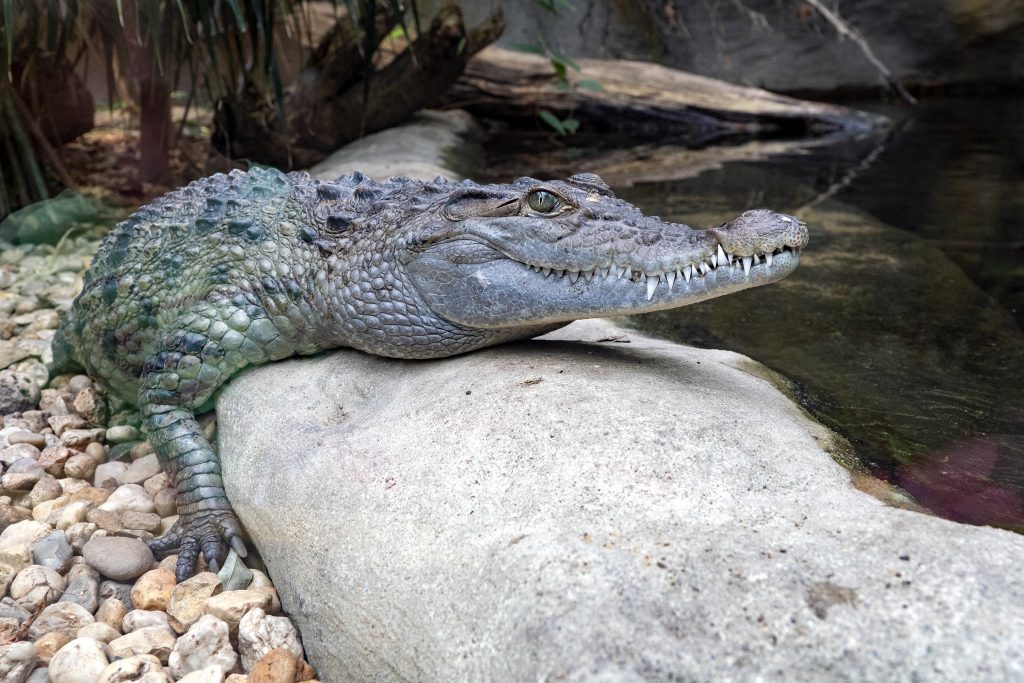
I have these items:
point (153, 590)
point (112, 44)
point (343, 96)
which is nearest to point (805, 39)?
point (343, 96)

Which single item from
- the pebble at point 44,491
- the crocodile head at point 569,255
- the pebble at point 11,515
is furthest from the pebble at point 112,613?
the crocodile head at point 569,255

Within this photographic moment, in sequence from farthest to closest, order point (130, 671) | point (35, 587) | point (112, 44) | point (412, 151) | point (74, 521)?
point (412, 151)
point (112, 44)
point (74, 521)
point (35, 587)
point (130, 671)

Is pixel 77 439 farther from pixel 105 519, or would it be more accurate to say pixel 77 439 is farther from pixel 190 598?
pixel 190 598

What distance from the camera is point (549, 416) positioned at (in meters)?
2.47

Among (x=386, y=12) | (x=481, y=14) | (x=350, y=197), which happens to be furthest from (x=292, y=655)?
(x=481, y=14)

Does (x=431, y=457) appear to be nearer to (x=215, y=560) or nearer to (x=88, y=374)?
(x=215, y=560)

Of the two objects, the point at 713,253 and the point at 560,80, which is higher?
the point at 713,253

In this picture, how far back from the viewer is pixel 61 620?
7.94ft

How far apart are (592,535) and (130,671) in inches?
51.0

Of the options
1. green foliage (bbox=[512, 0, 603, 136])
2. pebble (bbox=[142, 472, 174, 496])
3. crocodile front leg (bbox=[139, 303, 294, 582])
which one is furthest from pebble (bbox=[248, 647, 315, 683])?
green foliage (bbox=[512, 0, 603, 136])

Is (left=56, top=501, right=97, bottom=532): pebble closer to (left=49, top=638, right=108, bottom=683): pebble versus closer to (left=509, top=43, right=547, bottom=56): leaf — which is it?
(left=49, top=638, right=108, bottom=683): pebble

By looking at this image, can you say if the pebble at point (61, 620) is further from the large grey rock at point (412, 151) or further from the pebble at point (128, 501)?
the large grey rock at point (412, 151)

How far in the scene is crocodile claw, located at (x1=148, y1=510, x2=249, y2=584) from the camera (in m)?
2.70

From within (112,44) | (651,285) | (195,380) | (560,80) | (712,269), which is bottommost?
(195,380)
